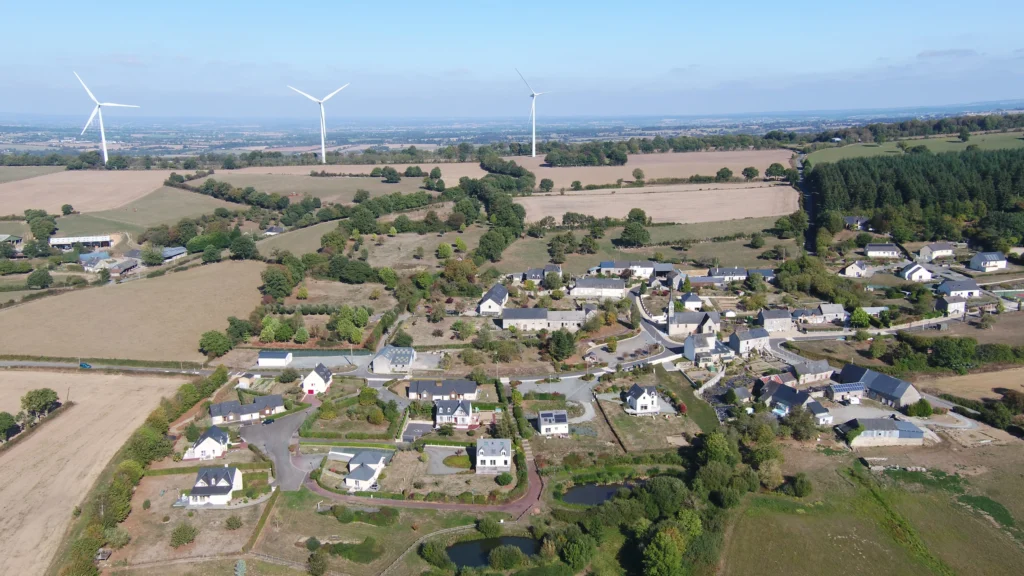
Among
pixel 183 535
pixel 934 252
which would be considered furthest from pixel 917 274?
pixel 183 535

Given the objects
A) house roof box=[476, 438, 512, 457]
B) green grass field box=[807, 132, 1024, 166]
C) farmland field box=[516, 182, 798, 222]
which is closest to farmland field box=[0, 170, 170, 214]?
farmland field box=[516, 182, 798, 222]

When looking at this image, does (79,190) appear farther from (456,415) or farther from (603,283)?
(456,415)

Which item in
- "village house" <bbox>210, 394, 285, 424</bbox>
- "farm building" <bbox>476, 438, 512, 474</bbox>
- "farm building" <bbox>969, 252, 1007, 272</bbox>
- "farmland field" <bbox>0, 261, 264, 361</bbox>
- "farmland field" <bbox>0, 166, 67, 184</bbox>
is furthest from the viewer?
"farmland field" <bbox>0, 166, 67, 184</bbox>

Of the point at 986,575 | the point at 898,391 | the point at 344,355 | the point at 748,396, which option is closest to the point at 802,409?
the point at 748,396

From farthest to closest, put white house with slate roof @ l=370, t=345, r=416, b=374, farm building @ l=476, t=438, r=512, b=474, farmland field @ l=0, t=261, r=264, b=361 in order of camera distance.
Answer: farmland field @ l=0, t=261, r=264, b=361, white house with slate roof @ l=370, t=345, r=416, b=374, farm building @ l=476, t=438, r=512, b=474

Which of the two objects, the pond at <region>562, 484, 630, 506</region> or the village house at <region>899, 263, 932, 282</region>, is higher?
the village house at <region>899, 263, 932, 282</region>

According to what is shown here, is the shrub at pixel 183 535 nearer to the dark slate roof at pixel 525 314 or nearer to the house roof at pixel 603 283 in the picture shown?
the dark slate roof at pixel 525 314

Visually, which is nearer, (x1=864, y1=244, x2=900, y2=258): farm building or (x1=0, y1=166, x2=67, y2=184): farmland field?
(x1=864, y1=244, x2=900, y2=258): farm building

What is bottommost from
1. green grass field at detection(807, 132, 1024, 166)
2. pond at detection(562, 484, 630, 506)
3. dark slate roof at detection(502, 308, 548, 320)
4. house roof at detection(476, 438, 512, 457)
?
pond at detection(562, 484, 630, 506)

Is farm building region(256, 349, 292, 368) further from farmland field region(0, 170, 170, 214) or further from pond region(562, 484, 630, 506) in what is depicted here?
farmland field region(0, 170, 170, 214)
